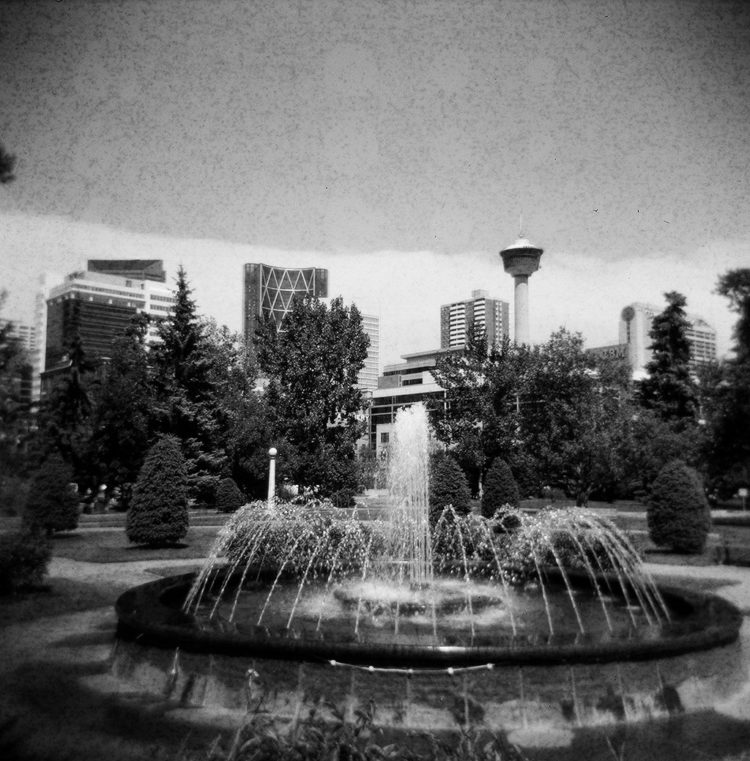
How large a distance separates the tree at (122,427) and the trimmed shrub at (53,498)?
1480cm

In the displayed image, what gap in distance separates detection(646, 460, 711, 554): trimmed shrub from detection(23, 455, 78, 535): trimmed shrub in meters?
16.3

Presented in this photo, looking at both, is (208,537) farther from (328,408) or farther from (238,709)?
(238,709)

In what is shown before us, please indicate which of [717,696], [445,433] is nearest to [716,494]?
[445,433]

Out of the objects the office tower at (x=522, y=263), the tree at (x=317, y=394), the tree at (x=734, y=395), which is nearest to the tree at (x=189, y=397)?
the tree at (x=317, y=394)

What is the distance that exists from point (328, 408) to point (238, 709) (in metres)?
24.7

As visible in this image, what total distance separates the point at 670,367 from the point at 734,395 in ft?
109

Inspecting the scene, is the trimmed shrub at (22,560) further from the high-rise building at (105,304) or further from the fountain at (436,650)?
the high-rise building at (105,304)

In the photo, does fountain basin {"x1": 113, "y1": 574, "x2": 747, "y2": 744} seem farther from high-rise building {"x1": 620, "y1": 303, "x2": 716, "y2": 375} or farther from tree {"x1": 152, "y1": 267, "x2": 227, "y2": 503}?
tree {"x1": 152, "y1": 267, "x2": 227, "y2": 503}

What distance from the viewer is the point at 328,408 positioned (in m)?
32.1

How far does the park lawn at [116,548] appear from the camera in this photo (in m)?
18.3

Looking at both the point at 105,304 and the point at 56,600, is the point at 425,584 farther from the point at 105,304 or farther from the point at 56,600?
the point at 105,304

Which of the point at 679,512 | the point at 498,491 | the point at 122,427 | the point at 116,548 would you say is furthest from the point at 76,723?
the point at 122,427

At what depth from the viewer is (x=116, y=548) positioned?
19.9 meters

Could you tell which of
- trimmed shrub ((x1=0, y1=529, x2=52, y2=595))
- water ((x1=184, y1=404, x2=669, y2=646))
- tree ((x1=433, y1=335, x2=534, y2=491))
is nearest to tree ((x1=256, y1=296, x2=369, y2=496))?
tree ((x1=433, y1=335, x2=534, y2=491))
